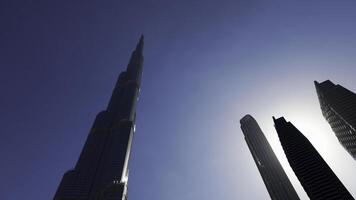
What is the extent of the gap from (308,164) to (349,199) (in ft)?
78.1

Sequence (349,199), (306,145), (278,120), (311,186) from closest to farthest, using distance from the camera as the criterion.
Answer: (349,199) → (311,186) → (306,145) → (278,120)

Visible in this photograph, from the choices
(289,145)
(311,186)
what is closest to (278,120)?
(289,145)

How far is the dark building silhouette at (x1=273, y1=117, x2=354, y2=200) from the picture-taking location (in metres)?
131

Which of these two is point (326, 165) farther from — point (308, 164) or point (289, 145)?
point (289, 145)

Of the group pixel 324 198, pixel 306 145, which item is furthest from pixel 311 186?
pixel 306 145

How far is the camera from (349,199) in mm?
125500

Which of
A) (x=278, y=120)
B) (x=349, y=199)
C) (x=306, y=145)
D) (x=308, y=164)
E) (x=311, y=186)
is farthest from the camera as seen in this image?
(x=278, y=120)

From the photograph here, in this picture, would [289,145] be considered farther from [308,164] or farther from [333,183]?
[333,183]

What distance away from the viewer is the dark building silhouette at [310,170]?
428ft

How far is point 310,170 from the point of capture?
142 metres

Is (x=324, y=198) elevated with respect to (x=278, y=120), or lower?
lower

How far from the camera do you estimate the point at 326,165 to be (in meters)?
143

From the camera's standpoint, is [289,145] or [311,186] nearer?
[311,186]

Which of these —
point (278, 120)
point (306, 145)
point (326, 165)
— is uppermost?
point (278, 120)
